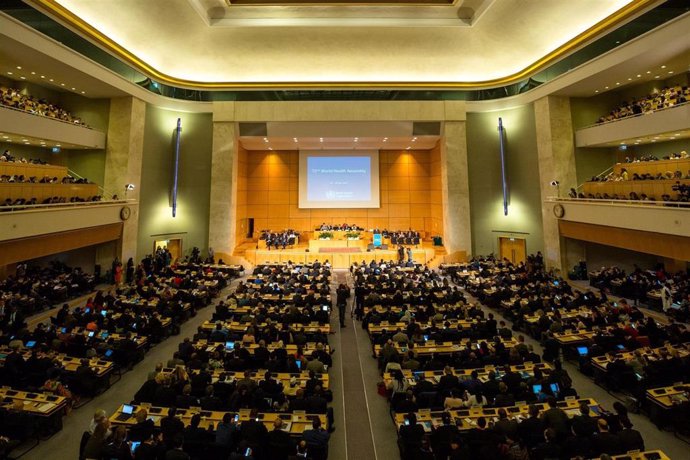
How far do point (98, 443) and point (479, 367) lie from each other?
23.1ft

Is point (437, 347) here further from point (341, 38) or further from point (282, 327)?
point (341, 38)

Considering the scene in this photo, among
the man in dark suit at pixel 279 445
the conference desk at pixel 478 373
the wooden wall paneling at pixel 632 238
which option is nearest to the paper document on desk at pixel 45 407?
the man in dark suit at pixel 279 445

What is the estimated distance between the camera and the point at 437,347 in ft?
27.9

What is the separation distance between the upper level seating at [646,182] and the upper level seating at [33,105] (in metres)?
25.0

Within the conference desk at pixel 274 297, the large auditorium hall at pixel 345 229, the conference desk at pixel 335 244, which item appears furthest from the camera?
the conference desk at pixel 335 244

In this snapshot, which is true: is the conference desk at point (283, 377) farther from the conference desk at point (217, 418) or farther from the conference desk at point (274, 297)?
the conference desk at point (274, 297)

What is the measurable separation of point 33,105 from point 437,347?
19862 millimetres

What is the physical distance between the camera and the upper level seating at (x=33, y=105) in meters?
14.0

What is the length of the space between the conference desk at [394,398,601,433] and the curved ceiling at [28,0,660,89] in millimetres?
15655

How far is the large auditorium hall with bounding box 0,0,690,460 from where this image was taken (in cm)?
602

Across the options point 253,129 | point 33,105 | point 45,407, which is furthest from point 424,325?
point 33,105

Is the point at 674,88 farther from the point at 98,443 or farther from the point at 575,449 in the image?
the point at 98,443

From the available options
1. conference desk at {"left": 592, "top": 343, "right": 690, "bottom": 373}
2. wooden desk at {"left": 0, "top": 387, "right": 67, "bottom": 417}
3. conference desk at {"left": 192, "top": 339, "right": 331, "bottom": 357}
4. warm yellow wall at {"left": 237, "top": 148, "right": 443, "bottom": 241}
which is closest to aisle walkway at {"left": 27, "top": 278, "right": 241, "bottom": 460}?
wooden desk at {"left": 0, "top": 387, "right": 67, "bottom": 417}

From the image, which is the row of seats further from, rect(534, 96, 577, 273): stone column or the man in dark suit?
the man in dark suit
